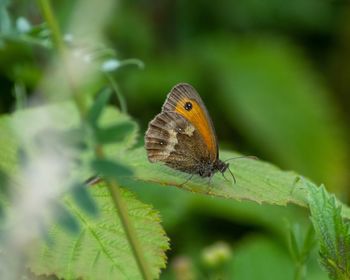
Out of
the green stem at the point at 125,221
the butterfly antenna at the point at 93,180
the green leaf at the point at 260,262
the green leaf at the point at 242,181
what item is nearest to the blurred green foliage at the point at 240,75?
the green leaf at the point at 260,262

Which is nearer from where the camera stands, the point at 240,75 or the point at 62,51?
the point at 62,51

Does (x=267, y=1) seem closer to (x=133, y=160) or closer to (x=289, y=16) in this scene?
(x=289, y=16)

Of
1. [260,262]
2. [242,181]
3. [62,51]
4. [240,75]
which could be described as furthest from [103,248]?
[240,75]

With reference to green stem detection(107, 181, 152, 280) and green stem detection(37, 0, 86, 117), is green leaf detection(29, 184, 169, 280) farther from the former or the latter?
green stem detection(37, 0, 86, 117)

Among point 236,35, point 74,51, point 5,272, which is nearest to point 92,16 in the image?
point 236,35

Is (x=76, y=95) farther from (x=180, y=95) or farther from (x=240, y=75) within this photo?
(x=240, y=75)

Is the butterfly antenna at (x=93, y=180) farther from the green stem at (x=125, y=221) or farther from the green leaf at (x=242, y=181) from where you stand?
the green stem at (x=125, y=221)
